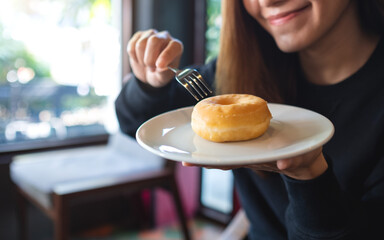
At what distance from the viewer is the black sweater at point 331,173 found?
80cm

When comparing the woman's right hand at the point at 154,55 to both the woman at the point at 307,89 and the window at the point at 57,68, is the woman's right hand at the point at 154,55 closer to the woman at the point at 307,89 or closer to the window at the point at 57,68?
the woman at the point at 307,89

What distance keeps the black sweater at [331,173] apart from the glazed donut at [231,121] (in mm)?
149

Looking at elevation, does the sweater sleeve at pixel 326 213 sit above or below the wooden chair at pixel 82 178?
above

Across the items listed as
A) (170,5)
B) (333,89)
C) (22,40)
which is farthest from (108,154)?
(333,89)

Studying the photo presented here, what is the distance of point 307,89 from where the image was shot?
3.69 feet

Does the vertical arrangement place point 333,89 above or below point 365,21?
below

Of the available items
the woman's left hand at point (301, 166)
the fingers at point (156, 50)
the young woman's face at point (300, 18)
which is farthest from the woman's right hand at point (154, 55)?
the woman's left hand at point (301, 166)

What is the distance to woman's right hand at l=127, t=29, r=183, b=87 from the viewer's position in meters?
0.97

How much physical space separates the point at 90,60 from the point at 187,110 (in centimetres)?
238

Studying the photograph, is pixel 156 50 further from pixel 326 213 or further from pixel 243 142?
pixel 326 213

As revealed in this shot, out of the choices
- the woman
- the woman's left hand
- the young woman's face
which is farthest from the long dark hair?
the woman's left hand

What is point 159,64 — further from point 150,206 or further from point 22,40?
point 150,206

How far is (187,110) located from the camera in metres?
0.94

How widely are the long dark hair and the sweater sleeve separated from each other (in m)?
0.37
